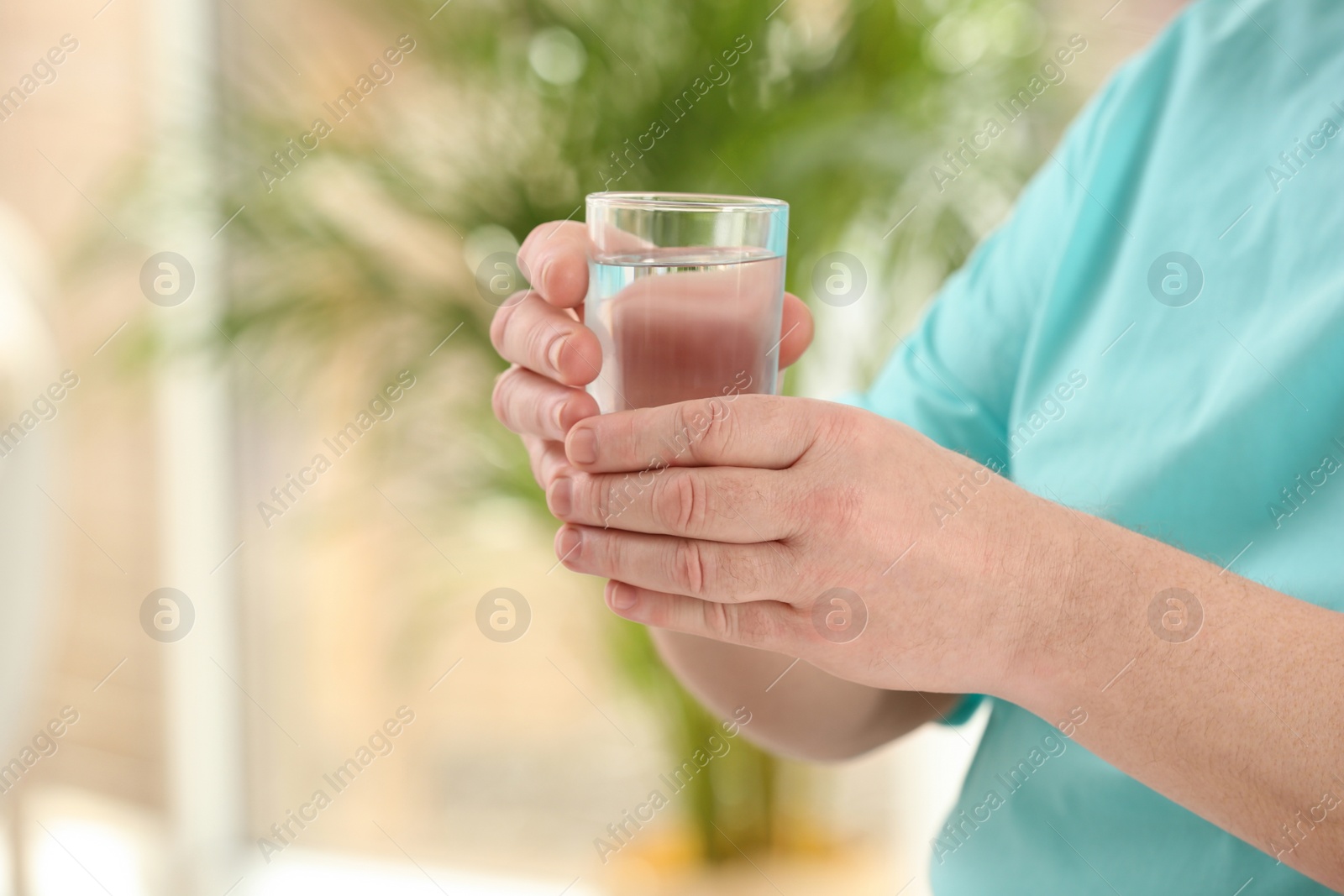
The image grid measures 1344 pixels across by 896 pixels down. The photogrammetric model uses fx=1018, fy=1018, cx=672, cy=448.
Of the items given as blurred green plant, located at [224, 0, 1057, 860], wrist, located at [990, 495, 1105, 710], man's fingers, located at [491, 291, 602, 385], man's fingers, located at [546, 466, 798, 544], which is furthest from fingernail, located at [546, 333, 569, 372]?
blurred green plant, located at [224, 0, 1057, 860]

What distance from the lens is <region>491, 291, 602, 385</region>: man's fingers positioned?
2.09 ft

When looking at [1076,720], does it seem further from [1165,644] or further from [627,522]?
[627,522]

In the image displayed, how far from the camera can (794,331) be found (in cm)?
72

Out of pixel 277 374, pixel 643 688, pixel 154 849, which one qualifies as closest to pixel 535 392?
pixel 277 374

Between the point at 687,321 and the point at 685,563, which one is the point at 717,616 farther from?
the point at 687,321

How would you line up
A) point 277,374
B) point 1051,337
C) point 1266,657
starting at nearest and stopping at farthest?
point 1266,657 < point 1051,337 < point 277,374

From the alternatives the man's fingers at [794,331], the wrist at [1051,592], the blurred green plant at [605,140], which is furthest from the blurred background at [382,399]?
the wrist at [1051,592]

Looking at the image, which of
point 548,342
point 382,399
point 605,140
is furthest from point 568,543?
point 382,399

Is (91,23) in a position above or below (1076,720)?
above

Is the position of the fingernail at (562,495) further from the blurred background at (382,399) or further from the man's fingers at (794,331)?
the blurred background at (382,399)

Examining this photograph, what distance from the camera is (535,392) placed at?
2.27 feet

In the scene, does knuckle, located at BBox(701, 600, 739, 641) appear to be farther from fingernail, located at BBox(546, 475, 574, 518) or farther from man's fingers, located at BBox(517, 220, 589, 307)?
man's fingers, located at BBox(517, 220, 589, 307)

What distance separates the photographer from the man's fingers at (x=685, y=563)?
560mm

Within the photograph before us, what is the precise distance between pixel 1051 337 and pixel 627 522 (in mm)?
453
